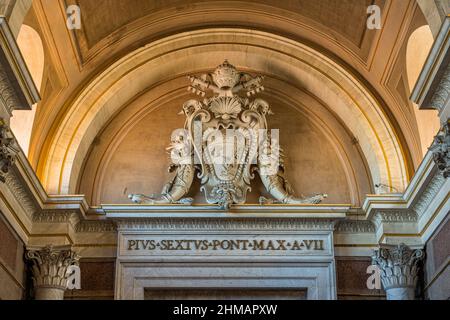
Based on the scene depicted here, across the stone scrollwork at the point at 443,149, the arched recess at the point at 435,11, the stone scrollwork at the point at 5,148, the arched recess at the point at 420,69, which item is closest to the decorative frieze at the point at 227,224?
the arched recess at the point at 420,69

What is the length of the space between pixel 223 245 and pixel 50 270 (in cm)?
251

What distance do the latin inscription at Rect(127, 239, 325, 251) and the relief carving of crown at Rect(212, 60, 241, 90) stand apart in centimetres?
250

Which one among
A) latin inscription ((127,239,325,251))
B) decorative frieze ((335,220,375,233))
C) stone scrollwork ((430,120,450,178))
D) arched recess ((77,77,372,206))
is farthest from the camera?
arched recess ((77,77,372,206))

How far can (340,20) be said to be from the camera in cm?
1267

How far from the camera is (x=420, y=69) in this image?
39.1 ft

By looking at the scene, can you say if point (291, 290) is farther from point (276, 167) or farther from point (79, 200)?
point (79, 200)

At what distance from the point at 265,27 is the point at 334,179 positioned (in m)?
2.68

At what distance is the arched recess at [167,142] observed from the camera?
13.0 metres

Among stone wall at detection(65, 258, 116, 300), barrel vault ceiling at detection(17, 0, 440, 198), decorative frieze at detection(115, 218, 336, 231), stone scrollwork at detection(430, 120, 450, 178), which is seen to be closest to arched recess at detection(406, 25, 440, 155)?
barrel vault ceiling at detection(17, 0, 440, 198)

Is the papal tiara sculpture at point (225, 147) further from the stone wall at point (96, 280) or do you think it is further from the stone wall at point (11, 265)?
the stone wall at point (11, 265)

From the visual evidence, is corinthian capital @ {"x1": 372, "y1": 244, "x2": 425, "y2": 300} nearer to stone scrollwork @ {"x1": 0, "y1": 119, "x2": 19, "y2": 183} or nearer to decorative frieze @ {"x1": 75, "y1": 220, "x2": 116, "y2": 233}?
decorative frieze @ {"x1": 75, "y1": 220, "x2": 116, "y2": 233}

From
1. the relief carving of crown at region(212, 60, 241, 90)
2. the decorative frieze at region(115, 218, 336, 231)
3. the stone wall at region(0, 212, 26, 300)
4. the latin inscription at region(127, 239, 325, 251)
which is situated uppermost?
the relief carving of crown at region(212, 60, 241, 90)

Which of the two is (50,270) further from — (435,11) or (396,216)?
(435,11)

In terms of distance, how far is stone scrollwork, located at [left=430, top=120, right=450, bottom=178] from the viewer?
9.07 meters
